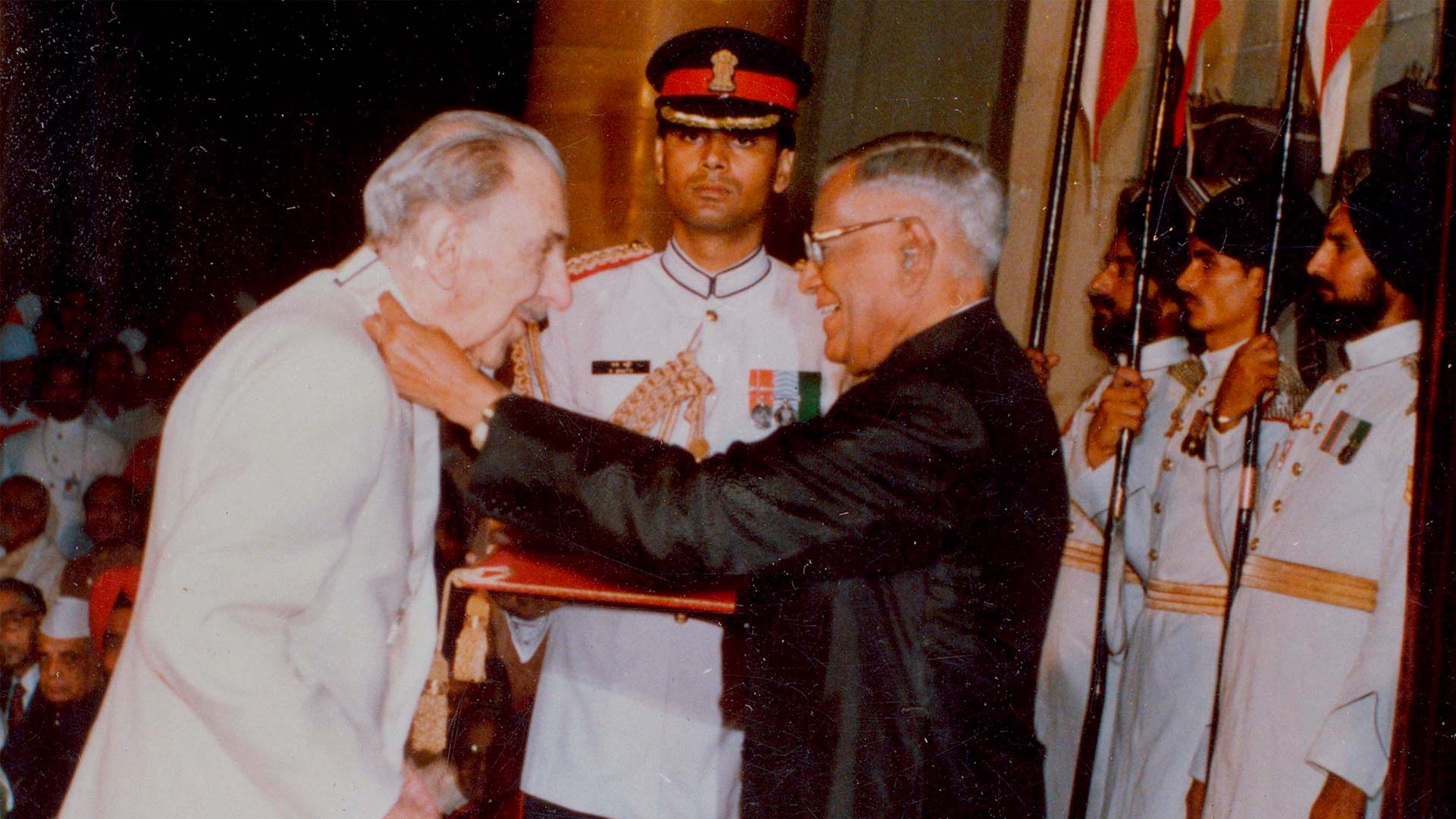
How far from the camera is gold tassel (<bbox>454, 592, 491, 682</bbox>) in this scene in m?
2.43

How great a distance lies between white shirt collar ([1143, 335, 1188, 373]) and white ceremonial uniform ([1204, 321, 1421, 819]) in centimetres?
101

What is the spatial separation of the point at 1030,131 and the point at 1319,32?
1.71m

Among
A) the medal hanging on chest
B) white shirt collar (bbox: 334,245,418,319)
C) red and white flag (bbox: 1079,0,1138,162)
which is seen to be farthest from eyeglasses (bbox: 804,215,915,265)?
the medal hanging on chest

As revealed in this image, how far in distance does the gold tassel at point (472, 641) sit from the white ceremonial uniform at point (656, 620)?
1.08ft

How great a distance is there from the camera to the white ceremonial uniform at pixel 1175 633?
11.8 ft

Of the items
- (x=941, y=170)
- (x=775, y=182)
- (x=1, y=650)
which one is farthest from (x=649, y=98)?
(x=1, y=650)

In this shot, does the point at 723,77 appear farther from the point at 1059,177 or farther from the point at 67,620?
the point at 67,620

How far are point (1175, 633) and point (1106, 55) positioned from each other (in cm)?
171

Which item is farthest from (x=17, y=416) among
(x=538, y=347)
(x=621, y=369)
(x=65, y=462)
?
(x=621, y=369)

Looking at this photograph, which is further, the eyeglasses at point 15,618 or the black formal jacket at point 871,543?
the eyeglasses at point 15,618

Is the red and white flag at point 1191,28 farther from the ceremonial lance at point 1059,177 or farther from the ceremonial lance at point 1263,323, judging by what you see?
the ceremonial lance at point 1263,323

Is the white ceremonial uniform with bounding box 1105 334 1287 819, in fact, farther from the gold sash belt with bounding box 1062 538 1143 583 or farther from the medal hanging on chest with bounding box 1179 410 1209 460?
the gold sash belt with bounding box 1062 538 1143 583

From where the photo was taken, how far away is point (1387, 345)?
3.05 metres

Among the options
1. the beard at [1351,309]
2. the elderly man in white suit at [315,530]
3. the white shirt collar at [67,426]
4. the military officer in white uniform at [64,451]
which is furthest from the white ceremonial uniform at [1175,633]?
the white shirt collar at [67,426]
